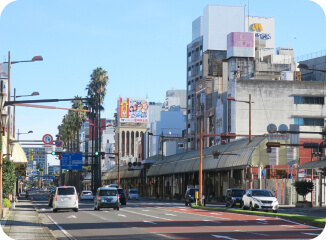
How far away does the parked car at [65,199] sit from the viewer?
50.2m

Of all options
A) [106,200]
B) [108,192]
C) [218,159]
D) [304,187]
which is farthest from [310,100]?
[106,200]

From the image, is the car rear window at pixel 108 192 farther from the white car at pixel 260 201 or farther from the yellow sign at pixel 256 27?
the yellow sign at pixel 256 27

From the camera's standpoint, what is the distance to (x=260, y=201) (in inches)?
1935

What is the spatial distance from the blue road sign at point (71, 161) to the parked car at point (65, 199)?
155 feet

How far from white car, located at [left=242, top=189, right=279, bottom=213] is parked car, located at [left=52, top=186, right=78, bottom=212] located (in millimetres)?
13103

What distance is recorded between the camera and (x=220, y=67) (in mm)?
127438

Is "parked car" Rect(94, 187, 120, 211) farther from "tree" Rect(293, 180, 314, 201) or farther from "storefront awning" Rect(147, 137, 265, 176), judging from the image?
"storefront awning" Rect(147, 137, 265, 176)

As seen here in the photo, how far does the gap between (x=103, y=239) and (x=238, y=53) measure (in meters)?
93.4

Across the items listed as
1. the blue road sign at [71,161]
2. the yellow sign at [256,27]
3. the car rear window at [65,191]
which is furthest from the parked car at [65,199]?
the yellow sign at [256,27]

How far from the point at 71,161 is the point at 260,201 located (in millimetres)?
53328

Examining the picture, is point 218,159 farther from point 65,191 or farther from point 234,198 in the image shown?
point 65,191

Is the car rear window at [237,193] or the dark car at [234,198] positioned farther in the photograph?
the car rear window at [237,193]

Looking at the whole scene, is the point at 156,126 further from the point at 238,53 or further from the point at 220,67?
the point at 238,53

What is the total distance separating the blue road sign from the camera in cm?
9781
